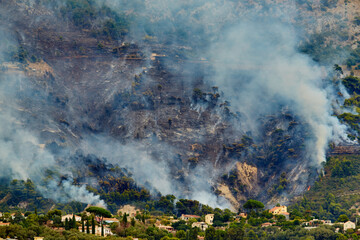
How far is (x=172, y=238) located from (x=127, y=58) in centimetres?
5834

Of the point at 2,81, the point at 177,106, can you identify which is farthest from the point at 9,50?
the point at 177,106

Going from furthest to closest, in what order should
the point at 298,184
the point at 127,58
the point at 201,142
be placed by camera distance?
the point at 127,58, the point at 201,142, the point at 298,184

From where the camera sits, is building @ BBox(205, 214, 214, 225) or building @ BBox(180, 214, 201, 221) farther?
building @ BBox(180, 214, 201, 221)

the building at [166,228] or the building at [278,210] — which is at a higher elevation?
the building at [278,210]

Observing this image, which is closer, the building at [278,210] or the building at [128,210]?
the building at [278,210]

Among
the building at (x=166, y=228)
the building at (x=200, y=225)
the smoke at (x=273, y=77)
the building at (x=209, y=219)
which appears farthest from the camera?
the smoke at (x=273, y=77)

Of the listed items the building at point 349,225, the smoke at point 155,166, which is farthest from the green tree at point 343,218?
the smoke at point 155,166

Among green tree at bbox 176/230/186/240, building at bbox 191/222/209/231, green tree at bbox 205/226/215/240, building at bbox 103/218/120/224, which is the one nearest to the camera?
green tree at bbox 205/226/215/240

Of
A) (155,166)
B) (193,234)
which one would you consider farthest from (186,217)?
(193,234)

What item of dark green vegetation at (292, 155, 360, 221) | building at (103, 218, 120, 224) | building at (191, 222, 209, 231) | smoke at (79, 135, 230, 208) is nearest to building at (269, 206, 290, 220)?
dark green vegetation at (292, 155, 360, 221)

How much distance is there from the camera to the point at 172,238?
12062 centimetres

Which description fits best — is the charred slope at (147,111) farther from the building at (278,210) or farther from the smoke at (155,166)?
the building at (278,210)

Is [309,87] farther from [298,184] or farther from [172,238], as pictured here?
[172,238]

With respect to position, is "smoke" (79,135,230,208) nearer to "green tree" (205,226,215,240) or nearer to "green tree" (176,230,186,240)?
"green tree" (176,230,186,240)
